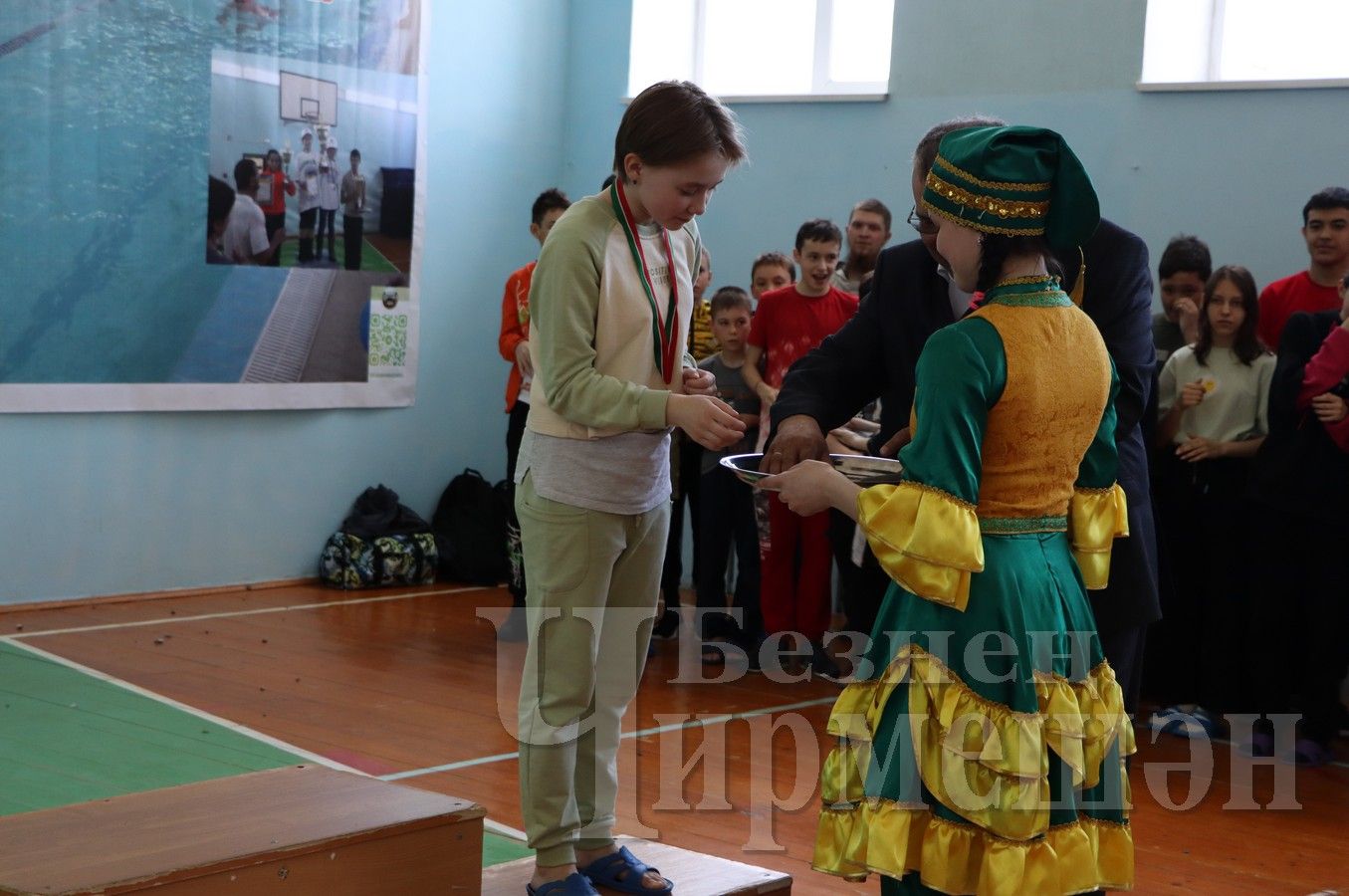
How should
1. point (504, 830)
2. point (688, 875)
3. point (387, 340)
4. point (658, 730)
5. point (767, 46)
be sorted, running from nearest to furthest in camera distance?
point (688, 875), point (504, 830), point (658, 730), point (387, 340), point (767, 46)

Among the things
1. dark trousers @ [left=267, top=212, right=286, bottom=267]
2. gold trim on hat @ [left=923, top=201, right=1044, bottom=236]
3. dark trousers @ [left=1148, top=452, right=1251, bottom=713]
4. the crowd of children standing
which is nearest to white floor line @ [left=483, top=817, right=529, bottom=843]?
the crowd of children standing

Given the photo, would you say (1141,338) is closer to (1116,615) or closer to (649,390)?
(1116,615)

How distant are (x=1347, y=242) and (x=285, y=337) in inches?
167

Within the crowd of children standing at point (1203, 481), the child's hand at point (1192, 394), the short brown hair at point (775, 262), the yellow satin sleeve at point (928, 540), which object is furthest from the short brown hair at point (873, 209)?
the yellow satin sleeve at point (928, 540)

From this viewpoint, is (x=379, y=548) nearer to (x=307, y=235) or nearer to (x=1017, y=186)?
(x=307, y=235)

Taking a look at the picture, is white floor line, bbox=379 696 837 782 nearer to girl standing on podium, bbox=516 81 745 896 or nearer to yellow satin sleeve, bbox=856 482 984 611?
girl standing on podium, bbox=516 81 745 896

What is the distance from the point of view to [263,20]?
6.41 meters

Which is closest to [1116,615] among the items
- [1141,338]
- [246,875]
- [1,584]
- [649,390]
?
[1141,338]

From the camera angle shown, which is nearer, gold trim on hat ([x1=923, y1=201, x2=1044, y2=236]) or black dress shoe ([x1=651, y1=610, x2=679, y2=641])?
gold trim on hat ([x1=923, y1=201, x2=1044, y2=236])

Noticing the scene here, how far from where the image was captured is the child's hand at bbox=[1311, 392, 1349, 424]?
4594 mm

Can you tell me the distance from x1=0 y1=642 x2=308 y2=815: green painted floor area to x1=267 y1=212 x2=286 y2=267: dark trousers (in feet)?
7.57

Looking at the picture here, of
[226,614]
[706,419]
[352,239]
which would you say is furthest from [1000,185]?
[352,239]

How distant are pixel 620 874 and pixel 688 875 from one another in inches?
7.3

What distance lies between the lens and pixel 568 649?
2578 millimetres
